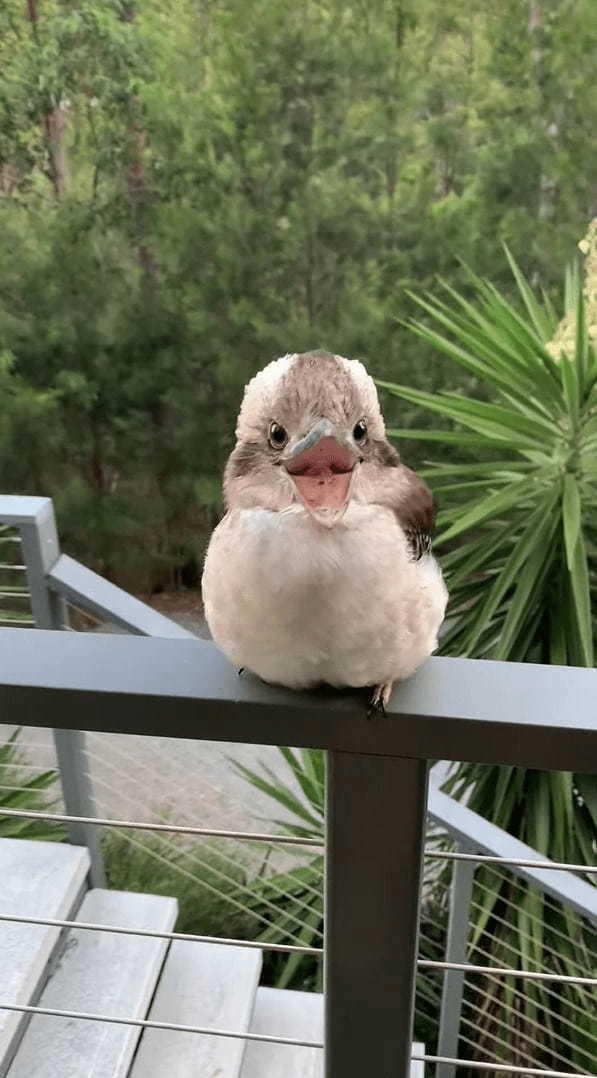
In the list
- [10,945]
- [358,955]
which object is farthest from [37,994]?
[358,955]

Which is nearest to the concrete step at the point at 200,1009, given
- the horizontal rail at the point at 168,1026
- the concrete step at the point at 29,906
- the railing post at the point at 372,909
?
the concrete step at the point at 29,906

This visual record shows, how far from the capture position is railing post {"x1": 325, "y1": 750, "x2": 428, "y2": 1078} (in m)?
0.54

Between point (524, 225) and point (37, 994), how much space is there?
3.37 meters

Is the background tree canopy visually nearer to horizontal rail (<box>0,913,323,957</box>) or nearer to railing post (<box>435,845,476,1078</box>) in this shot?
railing post (<box>435,845,476,1078</box>)

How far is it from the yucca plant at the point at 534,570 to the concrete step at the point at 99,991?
708 mm

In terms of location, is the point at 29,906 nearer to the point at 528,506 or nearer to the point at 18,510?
the point at 18,510

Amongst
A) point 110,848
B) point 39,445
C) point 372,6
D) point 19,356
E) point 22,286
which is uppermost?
point 372,6

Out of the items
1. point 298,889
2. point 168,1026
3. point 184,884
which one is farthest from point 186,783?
point 168,1026

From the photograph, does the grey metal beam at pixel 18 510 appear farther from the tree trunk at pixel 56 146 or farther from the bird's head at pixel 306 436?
the tree trunk at pixel 56 146

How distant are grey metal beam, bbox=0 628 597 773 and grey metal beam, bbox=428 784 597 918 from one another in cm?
97

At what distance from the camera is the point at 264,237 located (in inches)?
148

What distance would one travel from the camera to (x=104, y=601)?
1.50 m

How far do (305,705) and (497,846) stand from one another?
104cm

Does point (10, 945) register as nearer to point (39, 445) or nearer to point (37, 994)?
point (37, 994)
